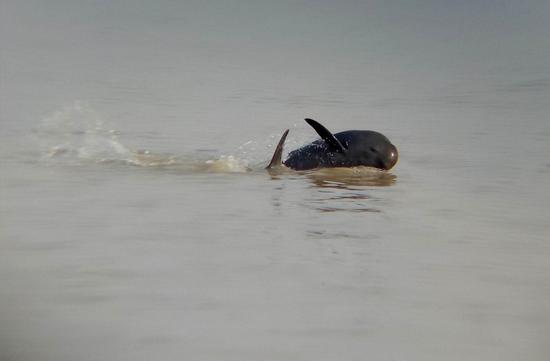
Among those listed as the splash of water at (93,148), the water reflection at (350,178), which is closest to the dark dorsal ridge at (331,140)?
the water reflection at (350,178)

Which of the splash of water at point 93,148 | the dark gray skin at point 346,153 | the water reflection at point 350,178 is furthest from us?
the dark gray skin at point 346,153

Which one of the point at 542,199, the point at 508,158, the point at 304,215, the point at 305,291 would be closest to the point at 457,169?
the point at 508,158

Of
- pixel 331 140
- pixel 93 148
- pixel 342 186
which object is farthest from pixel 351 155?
pixel 93 148

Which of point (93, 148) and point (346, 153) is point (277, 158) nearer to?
point (346, 153)

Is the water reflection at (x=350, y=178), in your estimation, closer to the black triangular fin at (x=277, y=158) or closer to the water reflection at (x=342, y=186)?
the water reflection at (x=342, y=186)

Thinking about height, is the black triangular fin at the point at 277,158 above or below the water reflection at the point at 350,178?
above

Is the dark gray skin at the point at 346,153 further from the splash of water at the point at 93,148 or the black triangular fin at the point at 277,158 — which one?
the splash of water at the point at 93,148

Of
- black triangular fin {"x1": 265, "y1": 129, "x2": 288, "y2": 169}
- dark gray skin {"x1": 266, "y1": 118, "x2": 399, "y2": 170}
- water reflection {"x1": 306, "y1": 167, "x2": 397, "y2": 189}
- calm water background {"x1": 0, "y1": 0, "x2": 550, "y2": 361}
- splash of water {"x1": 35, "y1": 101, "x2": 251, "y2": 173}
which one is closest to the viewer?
calm water background {"x1": 0, "y1": 0, "x2": 550, "y2": 361}

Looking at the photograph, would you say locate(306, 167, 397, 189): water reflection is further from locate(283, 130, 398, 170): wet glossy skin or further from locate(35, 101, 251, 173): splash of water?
locate(35, 101, 251, 173): splash of water

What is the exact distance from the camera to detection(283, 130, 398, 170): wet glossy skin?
5.74 metres

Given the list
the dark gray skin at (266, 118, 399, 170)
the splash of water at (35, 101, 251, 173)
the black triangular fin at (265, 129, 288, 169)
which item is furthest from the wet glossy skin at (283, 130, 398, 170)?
the splash of water at (35, 101, 251, 173)

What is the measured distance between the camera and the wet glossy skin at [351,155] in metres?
5.74

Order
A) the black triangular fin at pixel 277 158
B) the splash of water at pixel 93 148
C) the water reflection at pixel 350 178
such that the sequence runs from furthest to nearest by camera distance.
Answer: the black triangular fin at pixel 277 158
the splash of water at pixel 93 148
the water reflection at pixel 350 178

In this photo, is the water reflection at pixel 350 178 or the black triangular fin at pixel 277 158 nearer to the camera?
the water reflection at pixel 350 178
